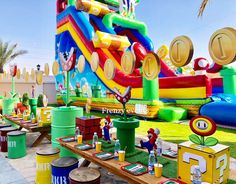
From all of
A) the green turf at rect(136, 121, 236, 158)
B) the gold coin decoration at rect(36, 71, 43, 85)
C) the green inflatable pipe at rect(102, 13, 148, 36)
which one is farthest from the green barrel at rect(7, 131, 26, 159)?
the green inflatable pipe at rect(102, 13, 148, 36)

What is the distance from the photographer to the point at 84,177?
7.07 ft

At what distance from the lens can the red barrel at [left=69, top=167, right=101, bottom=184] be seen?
208cm

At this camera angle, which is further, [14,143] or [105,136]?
[14,143]

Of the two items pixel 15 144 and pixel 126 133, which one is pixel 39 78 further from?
pixel 126 133

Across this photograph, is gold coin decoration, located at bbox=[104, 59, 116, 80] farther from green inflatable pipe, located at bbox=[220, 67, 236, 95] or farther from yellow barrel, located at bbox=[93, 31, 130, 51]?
green inflatable pipe, located at bbox=[220, 67, 236, 95]

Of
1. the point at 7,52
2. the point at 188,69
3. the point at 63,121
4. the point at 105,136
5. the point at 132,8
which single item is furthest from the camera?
the point at 7,52

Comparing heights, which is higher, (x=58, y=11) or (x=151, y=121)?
(x=58, y=11)

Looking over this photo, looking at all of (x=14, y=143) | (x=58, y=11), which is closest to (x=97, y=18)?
(x=58, y=11)

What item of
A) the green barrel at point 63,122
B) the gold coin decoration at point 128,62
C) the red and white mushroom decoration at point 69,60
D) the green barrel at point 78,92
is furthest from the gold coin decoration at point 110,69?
the green barrel at point 78,92

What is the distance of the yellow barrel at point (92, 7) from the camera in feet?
32.9

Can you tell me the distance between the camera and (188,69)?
13266 millimetres

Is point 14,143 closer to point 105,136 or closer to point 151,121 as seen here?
point 105,136

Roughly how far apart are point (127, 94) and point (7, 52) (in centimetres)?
1868

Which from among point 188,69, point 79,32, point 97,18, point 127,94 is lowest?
point 127,94
